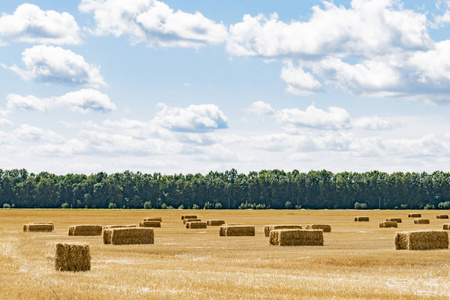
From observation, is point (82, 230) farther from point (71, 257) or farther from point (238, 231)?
point (71, 257)

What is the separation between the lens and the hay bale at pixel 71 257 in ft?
95.8

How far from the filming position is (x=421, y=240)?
41.8m

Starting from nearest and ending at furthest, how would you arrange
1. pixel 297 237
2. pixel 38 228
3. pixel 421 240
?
pixel 421 240, pixel 297 237, pixel 38 228

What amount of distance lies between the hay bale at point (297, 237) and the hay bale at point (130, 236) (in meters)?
8.67

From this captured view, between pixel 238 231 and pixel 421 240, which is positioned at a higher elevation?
pixel 421 240

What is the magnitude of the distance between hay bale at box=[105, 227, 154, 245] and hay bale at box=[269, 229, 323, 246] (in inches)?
341

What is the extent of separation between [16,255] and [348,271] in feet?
59.0

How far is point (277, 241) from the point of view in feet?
151

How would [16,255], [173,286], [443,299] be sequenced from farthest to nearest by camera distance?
[16,255], [173,286], [443,299]

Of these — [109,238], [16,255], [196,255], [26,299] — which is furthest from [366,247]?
[26,299]

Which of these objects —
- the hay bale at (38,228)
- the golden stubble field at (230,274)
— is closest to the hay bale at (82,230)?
the hay bale at (38,228)

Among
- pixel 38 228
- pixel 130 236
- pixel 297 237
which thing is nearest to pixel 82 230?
pixel 38 228

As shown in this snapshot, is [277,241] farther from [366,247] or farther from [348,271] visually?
[348,271]

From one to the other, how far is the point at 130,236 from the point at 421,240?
1934cm
